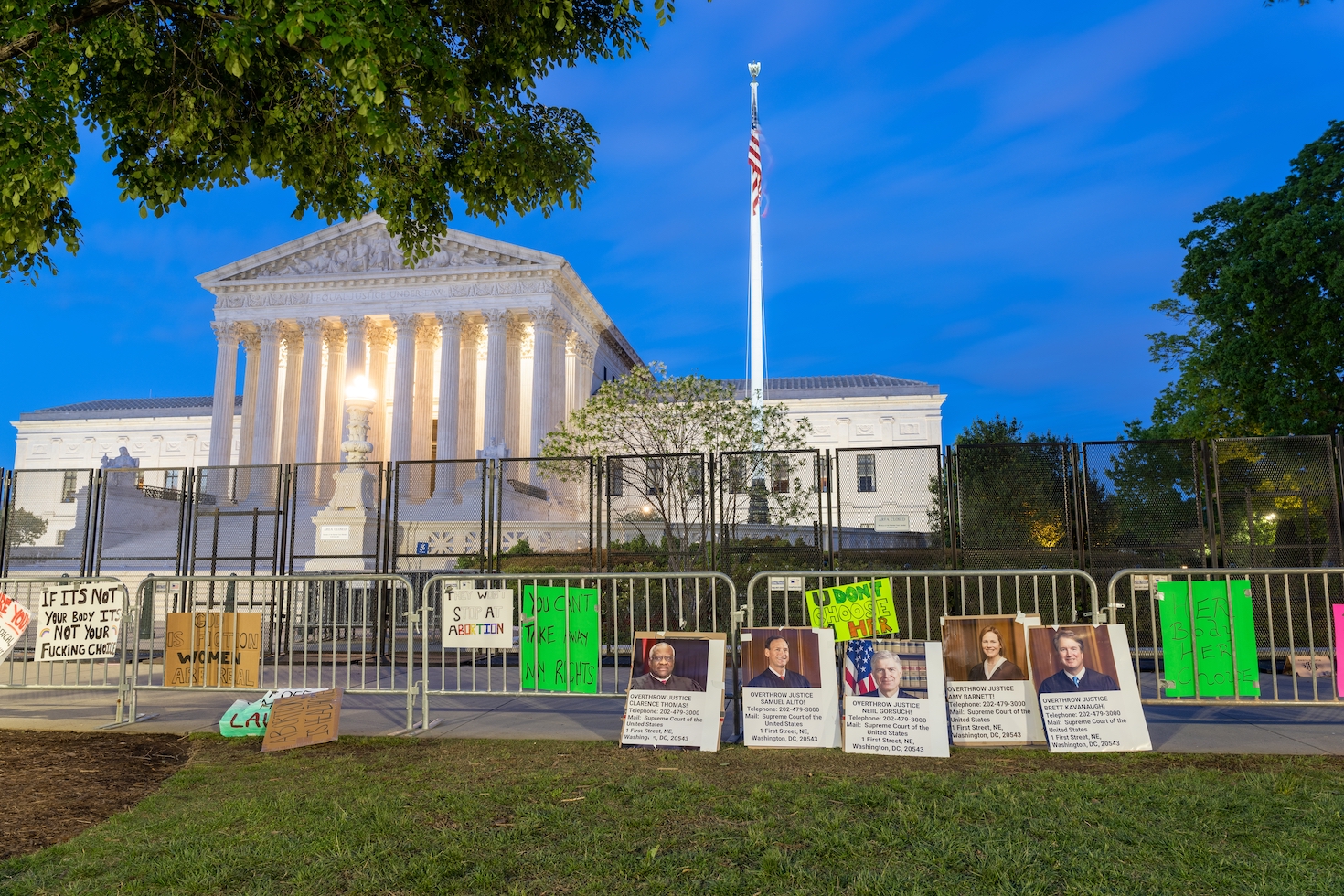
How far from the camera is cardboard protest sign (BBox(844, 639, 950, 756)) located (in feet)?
22.8

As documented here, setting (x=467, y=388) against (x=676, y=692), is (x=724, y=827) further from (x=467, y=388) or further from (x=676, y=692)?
(x=467, y=388)

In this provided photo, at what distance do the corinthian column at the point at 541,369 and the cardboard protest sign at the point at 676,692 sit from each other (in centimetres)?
3788

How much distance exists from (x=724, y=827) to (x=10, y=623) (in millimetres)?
7903

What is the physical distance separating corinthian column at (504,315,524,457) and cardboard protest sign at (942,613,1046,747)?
4144 centimetres

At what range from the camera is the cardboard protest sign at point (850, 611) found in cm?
781

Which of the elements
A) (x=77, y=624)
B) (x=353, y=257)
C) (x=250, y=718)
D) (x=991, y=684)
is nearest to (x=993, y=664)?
(x=991, y=684)

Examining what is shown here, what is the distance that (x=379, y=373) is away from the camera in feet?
163

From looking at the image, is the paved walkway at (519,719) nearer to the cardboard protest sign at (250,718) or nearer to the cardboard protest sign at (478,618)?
the cardboard protest sign at (250,718)

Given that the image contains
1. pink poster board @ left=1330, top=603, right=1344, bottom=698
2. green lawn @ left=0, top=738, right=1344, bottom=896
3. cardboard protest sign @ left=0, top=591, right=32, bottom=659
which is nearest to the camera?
green lawn @ left=0, top=738, right=1344, bottom=896

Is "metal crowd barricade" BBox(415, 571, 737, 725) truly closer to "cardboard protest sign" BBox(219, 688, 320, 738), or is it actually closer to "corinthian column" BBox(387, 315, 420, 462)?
"cardboard protest sign" BBox(219, 688, 320, 738)

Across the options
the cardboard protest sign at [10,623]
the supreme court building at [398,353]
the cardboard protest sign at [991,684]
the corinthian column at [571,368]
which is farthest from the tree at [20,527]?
the corinthian column at [571,368]

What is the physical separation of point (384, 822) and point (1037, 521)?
11.4 m

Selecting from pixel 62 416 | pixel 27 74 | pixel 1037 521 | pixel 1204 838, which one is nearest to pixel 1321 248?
pixel 1037 521

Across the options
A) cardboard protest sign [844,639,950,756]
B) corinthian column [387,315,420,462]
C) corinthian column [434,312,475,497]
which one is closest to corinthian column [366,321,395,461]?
corinthian column [387,315,420,462]
